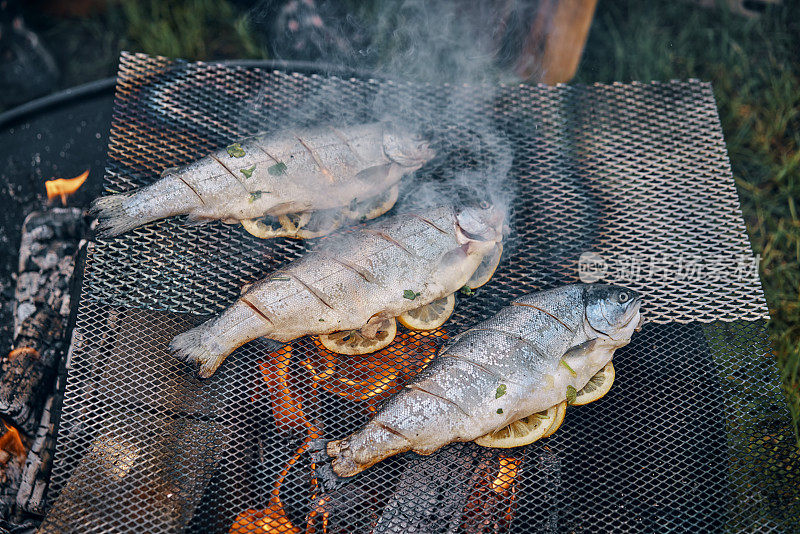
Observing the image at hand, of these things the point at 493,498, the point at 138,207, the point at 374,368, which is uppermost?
the point at 138,207

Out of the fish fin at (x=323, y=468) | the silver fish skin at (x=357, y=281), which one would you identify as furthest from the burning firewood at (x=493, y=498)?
the silver fish skin at (x=357, y=281)

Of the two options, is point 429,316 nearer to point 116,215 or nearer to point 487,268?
point 487,268

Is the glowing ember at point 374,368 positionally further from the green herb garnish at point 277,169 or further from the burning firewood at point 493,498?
the green herb garnish at point 277,169

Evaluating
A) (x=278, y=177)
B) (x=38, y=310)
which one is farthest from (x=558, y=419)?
(x=38, y=310)

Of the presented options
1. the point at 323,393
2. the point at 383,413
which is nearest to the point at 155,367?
the point at 323,393

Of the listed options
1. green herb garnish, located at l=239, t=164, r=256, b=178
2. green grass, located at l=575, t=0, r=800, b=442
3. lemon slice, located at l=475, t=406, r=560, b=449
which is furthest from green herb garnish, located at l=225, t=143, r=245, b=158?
green grass, located at l=575, t=0, r=800, b=442

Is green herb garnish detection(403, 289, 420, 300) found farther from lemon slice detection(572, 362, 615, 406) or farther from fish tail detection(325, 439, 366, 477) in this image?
lemon slice detection(572, 362, 615, 406)
